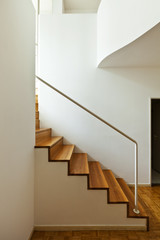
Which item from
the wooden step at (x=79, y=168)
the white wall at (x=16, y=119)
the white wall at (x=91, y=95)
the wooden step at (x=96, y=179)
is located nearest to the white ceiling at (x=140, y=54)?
the white wall at (x=91, y=95)

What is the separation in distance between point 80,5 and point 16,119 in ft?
13.8

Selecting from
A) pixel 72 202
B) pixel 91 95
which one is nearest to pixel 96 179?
pixel 72 202

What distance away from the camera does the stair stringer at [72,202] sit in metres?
2.33

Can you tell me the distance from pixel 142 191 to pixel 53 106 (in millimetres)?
2318

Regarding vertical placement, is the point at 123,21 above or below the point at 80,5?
below

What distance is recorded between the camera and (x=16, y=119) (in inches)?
68.6

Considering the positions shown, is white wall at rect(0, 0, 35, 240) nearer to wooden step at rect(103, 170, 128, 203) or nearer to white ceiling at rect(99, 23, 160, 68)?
wooden step at rect(103, 170, 128, 203)

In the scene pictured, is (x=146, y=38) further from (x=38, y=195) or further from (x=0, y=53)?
(x=38, y=195)

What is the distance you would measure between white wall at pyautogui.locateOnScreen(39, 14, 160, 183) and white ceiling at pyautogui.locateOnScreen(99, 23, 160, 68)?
267 mm

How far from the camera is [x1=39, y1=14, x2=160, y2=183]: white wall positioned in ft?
12.1

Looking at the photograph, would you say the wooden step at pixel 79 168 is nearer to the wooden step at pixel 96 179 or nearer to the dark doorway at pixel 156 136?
the wooden step at pixel 96 179

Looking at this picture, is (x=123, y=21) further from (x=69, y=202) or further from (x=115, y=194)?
(x=69, y=202)

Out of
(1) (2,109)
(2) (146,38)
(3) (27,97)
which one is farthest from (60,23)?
(1) (2,109)

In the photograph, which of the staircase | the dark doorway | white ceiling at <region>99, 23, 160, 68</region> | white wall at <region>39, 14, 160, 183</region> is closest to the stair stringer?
the staircase
